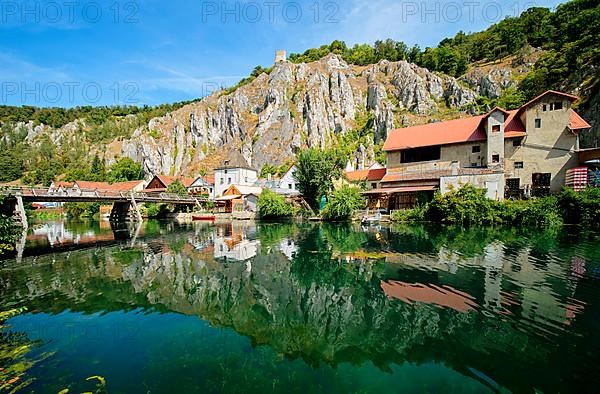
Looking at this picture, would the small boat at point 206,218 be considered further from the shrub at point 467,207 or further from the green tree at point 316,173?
the shrub at point 467,207

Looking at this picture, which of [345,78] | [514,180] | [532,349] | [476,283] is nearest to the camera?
[532,349]

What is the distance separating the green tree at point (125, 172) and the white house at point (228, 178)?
45.6 meters

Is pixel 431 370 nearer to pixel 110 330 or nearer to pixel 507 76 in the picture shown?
pixel 110 330

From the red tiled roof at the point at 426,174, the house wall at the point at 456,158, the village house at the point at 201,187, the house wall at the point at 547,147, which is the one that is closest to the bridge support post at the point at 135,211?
the village house at the point at 201,187

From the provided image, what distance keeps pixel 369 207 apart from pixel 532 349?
3181 cm

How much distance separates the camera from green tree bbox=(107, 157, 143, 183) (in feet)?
305

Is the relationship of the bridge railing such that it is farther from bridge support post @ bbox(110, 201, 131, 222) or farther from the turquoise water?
the turquoise water

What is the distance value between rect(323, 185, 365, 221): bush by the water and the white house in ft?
102

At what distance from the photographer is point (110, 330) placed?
774cm

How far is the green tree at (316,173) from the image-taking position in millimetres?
40562

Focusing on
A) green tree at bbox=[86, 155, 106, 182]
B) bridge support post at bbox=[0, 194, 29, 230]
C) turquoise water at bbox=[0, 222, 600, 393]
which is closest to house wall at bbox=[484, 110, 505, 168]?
turquoise water at bbox=[0, 222, 600, 393]

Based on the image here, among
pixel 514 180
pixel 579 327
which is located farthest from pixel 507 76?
pixel 579 327

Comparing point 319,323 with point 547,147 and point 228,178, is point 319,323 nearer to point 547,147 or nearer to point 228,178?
point 547,147

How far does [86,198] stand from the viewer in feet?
117
